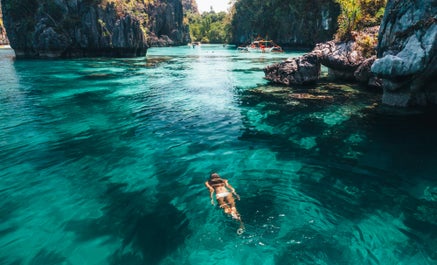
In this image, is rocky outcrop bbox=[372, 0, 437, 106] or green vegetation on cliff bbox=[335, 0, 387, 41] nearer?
rocky outcrop bbox=[372, 0, 437, 106]

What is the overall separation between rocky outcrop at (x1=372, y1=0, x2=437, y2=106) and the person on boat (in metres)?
10.8

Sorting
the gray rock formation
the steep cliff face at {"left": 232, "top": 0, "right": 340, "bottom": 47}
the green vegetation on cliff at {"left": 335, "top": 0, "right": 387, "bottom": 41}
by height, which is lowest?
the gray rock formation

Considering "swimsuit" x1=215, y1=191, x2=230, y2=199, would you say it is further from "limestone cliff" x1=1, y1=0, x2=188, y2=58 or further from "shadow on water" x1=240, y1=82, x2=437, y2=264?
"limestone cliff" x1=1, y1=0, x2=188, y2=58

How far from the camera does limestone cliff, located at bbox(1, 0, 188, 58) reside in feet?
173

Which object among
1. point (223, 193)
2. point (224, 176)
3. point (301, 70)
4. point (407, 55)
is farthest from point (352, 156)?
point (301, 70)

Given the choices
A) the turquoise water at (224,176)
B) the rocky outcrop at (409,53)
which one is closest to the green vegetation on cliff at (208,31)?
the rocky outcrop at (409,53)

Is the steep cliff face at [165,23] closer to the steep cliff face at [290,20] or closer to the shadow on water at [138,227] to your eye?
the steep cliff face at [290,20]

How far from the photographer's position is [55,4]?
5322cm

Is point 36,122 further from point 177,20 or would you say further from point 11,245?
point 177,20

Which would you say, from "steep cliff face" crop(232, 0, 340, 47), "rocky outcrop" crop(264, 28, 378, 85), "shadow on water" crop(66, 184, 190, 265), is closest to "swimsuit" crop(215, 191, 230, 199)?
"shadow on water" crop(66, 184, 190, 265)

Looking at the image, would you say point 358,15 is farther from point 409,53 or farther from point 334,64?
point 409,53

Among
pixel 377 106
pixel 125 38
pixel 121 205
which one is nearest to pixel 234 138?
pixel 121 205

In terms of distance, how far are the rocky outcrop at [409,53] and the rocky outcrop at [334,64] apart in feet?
21.2

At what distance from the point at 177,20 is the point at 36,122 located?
147 metres
